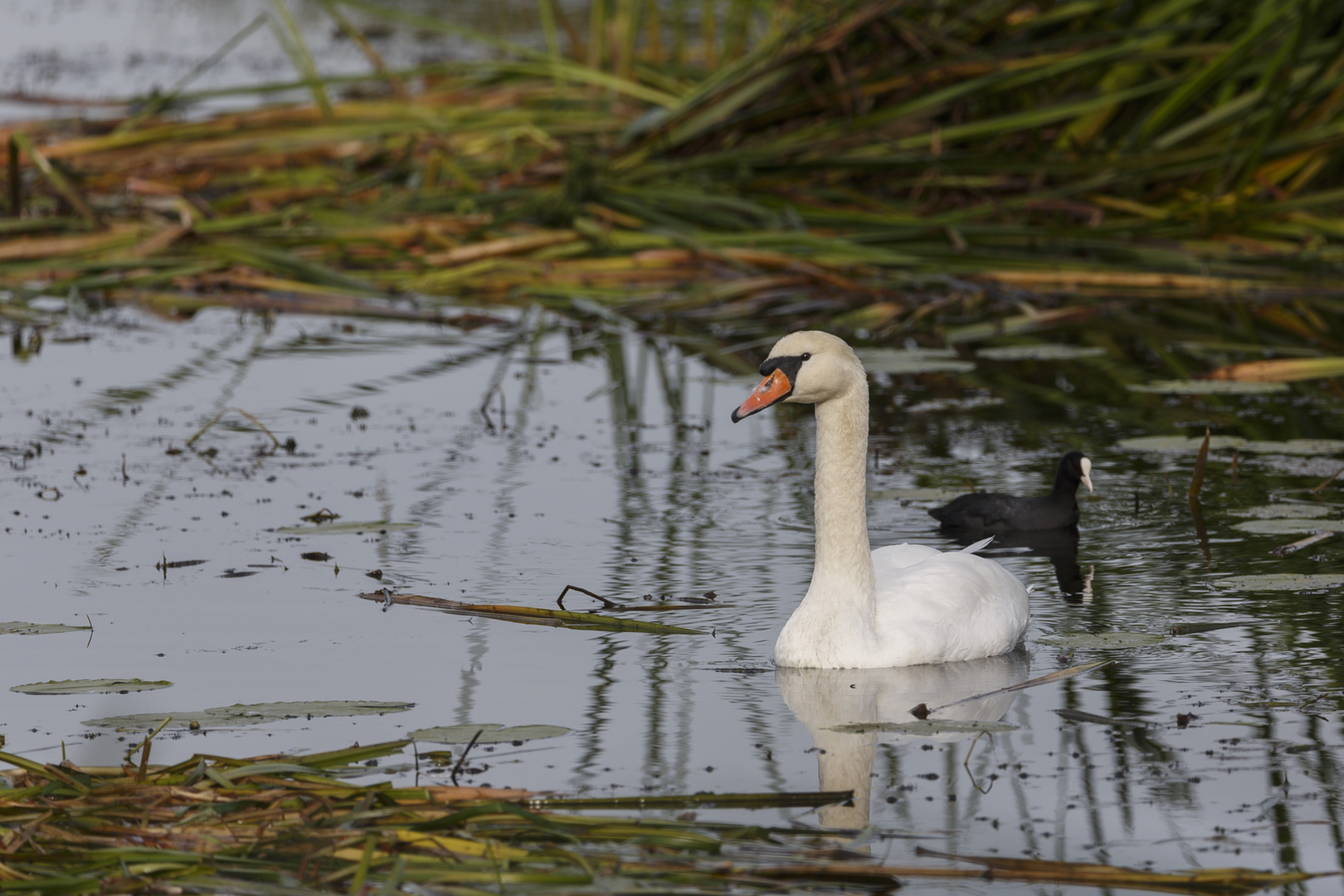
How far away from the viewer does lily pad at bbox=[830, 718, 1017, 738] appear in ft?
15.9

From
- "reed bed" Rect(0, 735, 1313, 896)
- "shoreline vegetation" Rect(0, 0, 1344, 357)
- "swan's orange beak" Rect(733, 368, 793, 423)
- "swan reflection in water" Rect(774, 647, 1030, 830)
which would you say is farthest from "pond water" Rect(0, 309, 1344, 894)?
"shoreline vegetation" Rect(0, 0, 1344, 357)

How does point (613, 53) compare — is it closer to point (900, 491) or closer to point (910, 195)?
point (910, 195)

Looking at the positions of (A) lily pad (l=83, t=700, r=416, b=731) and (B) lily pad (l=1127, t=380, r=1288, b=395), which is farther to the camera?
(B) lily pad (l=1127, t=380, r=1288, b=395)

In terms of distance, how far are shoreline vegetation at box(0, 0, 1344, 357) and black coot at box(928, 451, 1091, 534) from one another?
12.3 feet

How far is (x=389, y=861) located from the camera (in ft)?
12.6

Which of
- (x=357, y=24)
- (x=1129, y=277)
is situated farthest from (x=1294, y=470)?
(x=357, y=24)

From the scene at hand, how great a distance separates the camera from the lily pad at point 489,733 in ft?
15.4

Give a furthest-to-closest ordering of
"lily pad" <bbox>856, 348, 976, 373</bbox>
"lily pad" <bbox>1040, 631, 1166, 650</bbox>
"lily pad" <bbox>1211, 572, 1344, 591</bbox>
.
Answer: "lily pad" <bbox>856, 348, 976, 373</bbox> < "lily pad" <bbox>1211, 572, 1344, 591</bbox> < "lily pad" <bbox>1040, 631, 1166, 650</bbox>

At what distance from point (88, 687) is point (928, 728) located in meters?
2.20

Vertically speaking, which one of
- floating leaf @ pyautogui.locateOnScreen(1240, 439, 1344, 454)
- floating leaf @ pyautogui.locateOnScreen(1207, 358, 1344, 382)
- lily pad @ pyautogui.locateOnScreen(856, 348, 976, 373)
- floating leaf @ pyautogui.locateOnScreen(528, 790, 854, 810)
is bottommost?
floating leaf @ pyautogui.locateOnScreen(528, 790, 854, 810)

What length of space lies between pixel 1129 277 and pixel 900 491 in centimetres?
454

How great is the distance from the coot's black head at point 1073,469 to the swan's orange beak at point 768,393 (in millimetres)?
2059

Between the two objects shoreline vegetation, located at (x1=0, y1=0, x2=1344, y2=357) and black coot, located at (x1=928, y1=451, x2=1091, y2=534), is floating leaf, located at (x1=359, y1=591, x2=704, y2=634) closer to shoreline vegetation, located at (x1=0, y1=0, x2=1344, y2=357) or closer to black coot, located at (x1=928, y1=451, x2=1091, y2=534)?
black coot, located at (x1=928, y1=451, x2=1091, y2=534)

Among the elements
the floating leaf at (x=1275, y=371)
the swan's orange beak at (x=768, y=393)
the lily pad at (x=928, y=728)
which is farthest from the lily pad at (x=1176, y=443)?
the lily pad at (x=928, y=728)
